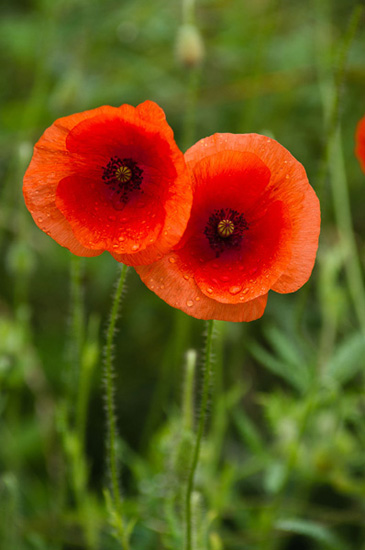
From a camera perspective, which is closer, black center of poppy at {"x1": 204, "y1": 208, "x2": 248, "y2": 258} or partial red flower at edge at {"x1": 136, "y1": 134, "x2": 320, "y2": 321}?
partial red flower at edge at {"x1": 136, "y1": 134, "x2": 320, "y2": 321}

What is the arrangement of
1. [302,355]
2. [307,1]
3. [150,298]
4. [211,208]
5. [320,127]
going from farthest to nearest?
[307,1] < [320,127] < [150,298] < [302,355] < [211,208]

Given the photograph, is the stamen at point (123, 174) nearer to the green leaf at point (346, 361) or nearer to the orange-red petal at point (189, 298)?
the orange-red petal at point (189, 298)

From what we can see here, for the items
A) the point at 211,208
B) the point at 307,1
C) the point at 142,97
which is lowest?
the point at 211,208

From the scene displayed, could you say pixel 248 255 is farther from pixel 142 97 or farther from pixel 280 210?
pixel 142 97

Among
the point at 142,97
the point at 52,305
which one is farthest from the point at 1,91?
the point at 52,305

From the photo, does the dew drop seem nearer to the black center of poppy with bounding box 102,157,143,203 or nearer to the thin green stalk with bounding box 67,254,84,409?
the black center of poppy with bounding box 102,157,143,203

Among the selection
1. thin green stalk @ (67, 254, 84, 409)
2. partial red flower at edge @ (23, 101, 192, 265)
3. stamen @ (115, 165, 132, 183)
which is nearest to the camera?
partial red flower at edge @ (23, 101, 192, 265)

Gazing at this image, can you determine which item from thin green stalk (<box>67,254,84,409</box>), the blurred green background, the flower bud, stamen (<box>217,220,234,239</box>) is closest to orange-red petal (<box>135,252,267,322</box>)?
stamen (<box>217,220,234,239</box>)
